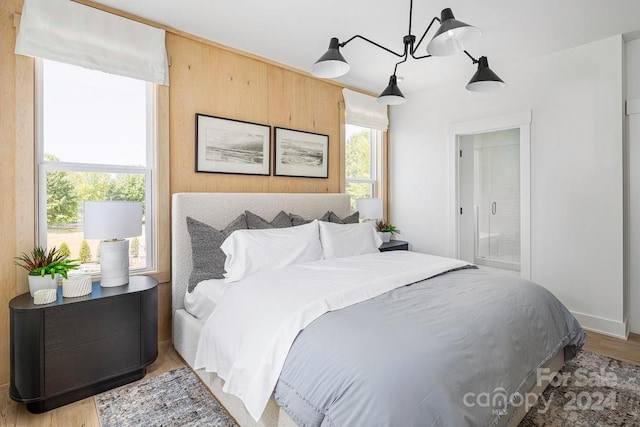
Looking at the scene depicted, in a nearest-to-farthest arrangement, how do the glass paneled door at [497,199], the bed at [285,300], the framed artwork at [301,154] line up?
the bed at [285,300], the framed artwork at [301,154], the glass paneled door at [497,199]

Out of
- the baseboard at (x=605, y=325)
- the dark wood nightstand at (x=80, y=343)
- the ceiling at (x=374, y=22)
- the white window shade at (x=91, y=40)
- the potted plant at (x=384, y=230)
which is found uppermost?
the ceiling at (x=374, y=22)

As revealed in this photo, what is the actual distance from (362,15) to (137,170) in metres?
2.19

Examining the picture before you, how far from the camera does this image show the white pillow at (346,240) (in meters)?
2.93

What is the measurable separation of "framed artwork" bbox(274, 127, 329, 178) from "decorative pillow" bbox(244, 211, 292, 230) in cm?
59

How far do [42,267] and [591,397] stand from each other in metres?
3.58

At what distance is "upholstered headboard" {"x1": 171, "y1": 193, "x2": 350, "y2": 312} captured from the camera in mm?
2760

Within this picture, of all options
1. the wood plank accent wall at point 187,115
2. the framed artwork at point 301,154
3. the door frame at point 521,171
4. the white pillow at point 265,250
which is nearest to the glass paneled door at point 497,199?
the door frame at point 521,171

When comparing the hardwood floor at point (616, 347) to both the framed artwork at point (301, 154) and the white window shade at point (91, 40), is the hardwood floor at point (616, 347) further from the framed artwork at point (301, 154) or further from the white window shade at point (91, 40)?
the white window shade at point (91, 40)

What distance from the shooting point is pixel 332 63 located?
217cm

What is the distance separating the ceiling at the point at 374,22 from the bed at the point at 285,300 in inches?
55.5

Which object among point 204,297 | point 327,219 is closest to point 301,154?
point 327,219

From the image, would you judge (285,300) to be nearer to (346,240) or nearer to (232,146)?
(346,240)

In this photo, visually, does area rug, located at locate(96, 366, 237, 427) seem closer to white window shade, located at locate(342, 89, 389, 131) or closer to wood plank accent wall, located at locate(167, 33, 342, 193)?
wood plank accent wall, located at locate(167, 33, 342, 193)

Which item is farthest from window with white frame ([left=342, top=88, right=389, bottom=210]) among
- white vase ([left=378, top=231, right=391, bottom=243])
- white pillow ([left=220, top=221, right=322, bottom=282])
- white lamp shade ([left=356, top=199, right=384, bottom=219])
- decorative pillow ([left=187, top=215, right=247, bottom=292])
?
decorative pillow ([left=187, top=215, right=247, bottom=292])
